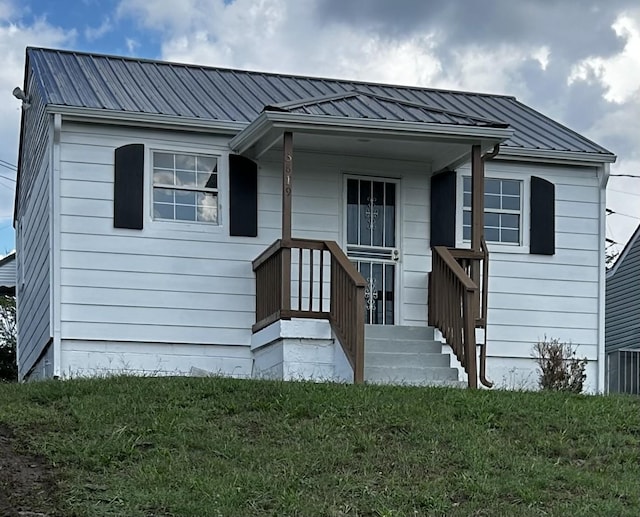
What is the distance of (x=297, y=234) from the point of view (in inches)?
564

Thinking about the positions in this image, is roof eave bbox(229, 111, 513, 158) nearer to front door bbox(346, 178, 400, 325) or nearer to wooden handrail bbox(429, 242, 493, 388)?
wooden handrail bbox(429, 242, 493, 388)

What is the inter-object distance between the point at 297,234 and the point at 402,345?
1976mm

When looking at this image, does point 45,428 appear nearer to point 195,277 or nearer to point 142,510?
point 142,510

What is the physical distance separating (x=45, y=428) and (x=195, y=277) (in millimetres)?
5084

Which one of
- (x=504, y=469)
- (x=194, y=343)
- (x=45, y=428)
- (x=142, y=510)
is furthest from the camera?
(x=194, y=343)

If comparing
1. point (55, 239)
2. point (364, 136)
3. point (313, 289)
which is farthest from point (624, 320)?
point (55, 239)

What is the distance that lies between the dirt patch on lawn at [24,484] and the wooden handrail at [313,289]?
14.7 feet

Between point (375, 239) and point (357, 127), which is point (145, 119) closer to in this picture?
point (357, 127)

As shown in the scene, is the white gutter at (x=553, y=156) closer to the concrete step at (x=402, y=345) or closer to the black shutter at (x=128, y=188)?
the concrete step at (x=402, y=345)

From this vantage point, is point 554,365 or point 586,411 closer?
point 586,411

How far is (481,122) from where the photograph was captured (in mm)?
13344

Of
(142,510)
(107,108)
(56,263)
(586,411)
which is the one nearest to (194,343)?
(56,263)

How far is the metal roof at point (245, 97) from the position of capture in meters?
13.7

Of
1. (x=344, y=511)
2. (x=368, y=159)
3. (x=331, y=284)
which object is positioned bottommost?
(x=344, y=511)
